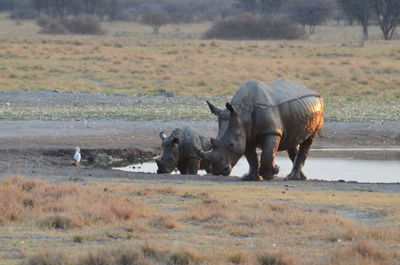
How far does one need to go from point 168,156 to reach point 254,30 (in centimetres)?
5402

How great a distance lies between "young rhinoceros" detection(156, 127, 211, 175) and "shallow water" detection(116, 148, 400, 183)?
713 mm

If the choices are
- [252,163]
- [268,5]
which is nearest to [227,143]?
[252,163]

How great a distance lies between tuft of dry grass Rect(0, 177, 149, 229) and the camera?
1052 cm

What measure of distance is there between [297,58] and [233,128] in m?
31.6

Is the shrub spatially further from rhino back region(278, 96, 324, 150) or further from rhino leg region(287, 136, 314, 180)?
rhino leg region(287, 136, 314, 180)

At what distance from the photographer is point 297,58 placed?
46.0m

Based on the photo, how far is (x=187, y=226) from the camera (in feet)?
34.7

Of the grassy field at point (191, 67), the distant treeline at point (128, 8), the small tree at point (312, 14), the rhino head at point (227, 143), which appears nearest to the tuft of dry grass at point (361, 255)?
the rhino head at point (227, 143)

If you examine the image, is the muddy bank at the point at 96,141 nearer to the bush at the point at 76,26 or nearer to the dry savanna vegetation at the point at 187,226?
the dry savanna vegetation at the point at 187,226

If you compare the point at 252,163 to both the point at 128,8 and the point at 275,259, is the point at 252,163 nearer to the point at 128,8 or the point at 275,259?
the point at 275,259

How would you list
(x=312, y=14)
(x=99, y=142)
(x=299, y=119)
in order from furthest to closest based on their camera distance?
(x=312, y=14) → (x=99, y=142) → (x=299, y=119)

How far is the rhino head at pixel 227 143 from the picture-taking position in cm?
1467

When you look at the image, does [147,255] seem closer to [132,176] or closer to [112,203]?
[112,203]

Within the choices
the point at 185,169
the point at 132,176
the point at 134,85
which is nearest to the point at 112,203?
the point at 132,176
